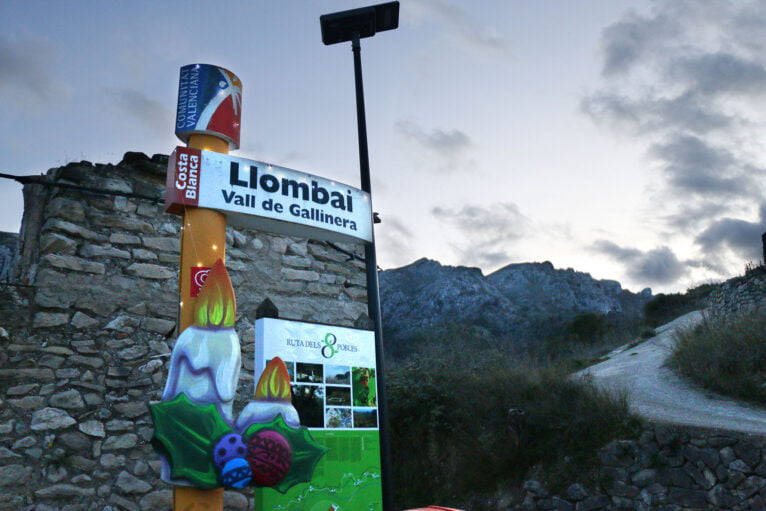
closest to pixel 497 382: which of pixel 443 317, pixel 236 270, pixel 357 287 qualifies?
pixel 357 287

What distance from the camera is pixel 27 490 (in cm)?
572

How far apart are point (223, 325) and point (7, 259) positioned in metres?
5.33

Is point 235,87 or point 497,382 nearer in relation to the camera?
point 235,87

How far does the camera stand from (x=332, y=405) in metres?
6.05

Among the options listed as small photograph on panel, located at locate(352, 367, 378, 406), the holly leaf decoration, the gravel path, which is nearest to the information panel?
small photograph on panel, located at locate(352, 367, 378, 406)

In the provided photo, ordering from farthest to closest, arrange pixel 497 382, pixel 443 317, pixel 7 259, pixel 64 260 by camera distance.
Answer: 1. pixel 443 317
2. pixel 497 382
3. pixel 7 259
4. pixel 64 260

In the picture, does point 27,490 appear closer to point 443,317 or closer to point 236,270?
point 236,270

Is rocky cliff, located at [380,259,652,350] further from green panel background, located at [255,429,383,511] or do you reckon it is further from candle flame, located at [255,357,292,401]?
candle flame, located at [255,357,292,401]

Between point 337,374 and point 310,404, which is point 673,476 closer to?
point 337,374

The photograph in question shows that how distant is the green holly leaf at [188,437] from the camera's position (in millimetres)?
3982

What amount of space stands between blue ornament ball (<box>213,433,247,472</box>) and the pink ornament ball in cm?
6

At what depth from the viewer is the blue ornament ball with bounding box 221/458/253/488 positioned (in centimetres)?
405

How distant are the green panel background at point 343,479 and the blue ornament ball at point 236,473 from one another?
61.8 inches

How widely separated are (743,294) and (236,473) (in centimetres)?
1552
